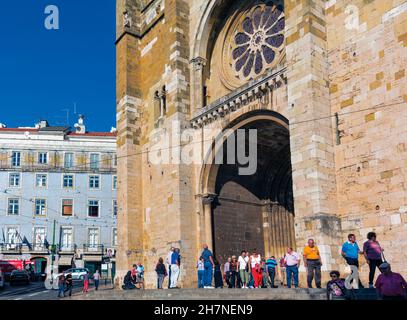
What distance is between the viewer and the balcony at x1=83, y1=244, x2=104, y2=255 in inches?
1719

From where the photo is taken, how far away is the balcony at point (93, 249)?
43.7m

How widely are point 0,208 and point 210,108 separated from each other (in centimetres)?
2957

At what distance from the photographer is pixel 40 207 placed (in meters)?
43.4

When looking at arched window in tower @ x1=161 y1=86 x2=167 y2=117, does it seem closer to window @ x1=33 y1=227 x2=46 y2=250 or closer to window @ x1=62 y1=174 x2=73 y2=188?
window @ x1=62 y1=174 x2=73 y2=188

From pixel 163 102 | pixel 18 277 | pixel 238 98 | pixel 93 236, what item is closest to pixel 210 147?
pixel 238 98

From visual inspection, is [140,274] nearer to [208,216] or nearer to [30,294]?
[208,216]

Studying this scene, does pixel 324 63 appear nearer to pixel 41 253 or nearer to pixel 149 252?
pixel 149 252

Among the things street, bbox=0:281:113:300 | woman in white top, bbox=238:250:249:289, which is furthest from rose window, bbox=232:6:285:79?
street, bbox=0:281:113:300

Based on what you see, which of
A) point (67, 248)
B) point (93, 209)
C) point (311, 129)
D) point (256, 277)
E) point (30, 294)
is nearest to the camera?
point (311, 129)

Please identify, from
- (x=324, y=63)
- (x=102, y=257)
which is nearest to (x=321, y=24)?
(x=324, y=63)

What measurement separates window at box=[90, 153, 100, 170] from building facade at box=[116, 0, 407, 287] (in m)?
21.6

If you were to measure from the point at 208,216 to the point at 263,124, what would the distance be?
392 cm

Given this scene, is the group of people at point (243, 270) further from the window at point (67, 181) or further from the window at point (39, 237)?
the window at point (67, 181)

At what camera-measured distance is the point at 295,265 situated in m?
13.3
